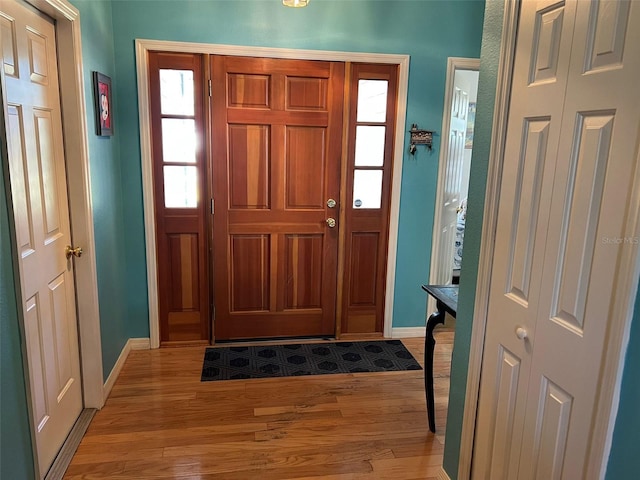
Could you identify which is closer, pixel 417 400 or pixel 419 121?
pixel 417 400

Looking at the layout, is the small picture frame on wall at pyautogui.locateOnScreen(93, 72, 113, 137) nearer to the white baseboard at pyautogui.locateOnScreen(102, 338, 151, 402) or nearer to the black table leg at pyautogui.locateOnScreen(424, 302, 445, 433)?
the white baseboard at pyautogui.locateOnScreen(102, 338, 151, 402)

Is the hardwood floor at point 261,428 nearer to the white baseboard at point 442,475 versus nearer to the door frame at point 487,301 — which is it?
the white baseboard at point 442,475

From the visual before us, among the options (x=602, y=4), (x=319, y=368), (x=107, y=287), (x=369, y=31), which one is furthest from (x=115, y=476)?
(x=369, y=31)

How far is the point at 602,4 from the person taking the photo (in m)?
1.10

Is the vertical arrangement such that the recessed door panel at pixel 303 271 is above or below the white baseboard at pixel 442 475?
above

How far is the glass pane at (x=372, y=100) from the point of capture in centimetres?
315

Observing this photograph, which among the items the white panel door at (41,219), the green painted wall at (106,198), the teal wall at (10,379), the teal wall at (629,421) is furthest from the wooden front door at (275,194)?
the teal wall at (629,421)

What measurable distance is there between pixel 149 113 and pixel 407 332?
2441 millimetres

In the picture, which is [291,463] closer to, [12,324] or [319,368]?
[319,368]

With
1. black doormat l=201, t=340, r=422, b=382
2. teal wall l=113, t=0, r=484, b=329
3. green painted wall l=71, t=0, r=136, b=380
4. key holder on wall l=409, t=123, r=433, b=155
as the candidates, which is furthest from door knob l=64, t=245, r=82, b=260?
key holder on wall l=409, t=123, r=433, b=155

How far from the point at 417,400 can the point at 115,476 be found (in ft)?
5.34

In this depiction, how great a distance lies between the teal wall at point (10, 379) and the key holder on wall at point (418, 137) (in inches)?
97.0

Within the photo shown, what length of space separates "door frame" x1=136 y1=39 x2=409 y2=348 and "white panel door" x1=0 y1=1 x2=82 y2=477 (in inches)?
31.3

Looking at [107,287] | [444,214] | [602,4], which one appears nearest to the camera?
[602,4]
